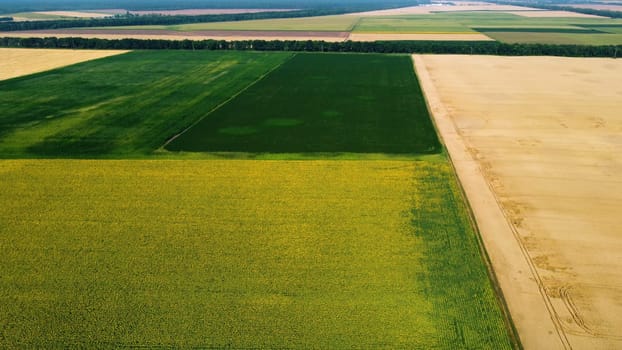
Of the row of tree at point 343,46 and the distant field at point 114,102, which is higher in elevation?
the row of tree at point 343,46

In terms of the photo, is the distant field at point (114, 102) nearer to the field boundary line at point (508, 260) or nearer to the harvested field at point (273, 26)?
the field boundary line at point (508, 260)

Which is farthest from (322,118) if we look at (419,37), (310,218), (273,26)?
(273,26)

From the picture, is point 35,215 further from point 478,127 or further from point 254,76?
point 254,76

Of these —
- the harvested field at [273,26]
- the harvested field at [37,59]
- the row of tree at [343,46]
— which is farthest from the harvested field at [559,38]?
the harvested field at [37,59]

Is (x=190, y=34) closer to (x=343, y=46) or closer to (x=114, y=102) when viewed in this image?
(x=343, y=46)

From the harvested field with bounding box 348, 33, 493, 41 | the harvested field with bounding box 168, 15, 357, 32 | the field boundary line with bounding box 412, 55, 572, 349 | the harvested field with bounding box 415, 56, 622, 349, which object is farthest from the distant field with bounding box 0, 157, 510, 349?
the harvested field with bounding box 168, 15, 357, 32

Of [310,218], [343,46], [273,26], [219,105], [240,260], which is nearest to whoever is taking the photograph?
[240,260]
